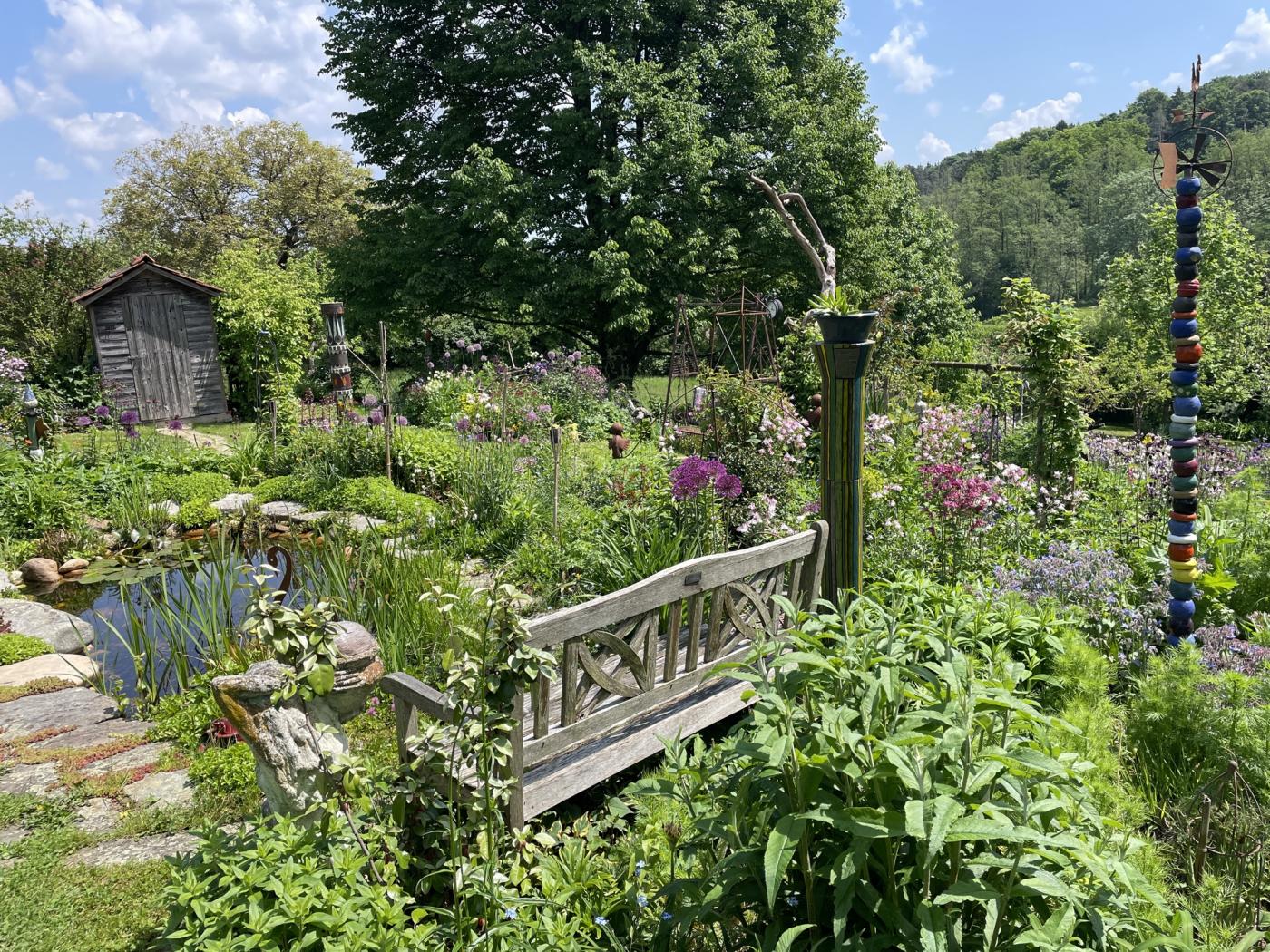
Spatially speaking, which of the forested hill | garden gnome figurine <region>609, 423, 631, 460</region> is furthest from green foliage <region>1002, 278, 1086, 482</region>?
the forested hill

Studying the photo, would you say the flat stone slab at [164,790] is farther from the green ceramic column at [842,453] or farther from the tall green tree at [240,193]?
the tall green tree at [240,193]

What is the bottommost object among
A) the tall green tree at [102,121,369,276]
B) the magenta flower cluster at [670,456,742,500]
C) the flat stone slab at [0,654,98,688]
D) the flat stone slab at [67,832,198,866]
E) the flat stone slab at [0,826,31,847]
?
the flat stone slab at [67,832,198,866]

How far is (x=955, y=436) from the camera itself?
6.21 meters

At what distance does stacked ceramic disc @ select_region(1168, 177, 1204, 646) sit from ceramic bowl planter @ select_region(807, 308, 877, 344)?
201 centimetres

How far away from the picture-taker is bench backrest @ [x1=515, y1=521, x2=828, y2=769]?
3018 mm

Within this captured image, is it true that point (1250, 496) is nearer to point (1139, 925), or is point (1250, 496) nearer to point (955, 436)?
point (955, 436)

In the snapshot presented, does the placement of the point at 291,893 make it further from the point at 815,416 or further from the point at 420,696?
the point at 815,416

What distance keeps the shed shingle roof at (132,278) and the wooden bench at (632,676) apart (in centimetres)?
1440

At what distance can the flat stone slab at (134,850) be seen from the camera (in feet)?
10.7

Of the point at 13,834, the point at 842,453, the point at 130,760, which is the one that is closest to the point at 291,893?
the point at 13,834

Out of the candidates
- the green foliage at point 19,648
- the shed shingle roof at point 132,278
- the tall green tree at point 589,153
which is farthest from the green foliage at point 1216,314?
the shed shingle roof at point 132,278

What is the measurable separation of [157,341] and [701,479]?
13985 mm

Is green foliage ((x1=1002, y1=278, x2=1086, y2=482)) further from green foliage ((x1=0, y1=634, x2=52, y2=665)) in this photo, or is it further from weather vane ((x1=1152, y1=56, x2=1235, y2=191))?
green foliage ((x1=0, y1=634, x2=52, y2=665))

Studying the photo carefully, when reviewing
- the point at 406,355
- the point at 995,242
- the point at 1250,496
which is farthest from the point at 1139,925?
the point at 995,242
